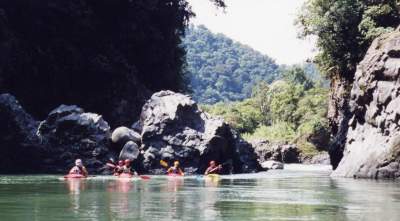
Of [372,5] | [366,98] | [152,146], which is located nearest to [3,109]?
[152,146]

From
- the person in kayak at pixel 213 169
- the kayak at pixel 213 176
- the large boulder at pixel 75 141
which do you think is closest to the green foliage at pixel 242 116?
the large boulder at pixel 75 141

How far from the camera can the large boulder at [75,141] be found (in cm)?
3186

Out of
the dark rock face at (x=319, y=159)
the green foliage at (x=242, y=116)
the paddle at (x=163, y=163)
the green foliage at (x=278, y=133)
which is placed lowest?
A: the paddle at (x=163, y=163)

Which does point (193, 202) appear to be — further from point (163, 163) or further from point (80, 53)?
point (80, 53)

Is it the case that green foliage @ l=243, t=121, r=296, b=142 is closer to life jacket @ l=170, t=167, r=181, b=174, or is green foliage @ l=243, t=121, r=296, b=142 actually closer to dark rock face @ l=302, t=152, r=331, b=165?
dark rock face @ l=302, t=152, r=331, b=165

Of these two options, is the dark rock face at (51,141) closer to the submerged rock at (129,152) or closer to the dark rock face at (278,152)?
the submerged rock at (129,152)

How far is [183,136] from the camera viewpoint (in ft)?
106

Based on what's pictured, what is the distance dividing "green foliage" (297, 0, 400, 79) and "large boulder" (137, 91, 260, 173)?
6.90 meters

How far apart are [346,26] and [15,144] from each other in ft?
55.3

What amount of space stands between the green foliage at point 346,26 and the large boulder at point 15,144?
14.9m

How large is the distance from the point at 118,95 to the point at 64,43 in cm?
427

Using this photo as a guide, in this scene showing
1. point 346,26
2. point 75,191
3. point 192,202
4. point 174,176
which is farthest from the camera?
point 346,26

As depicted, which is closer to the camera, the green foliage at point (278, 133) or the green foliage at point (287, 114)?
the green foliage at point (287, 114)

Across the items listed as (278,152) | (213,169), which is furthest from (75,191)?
(278,152)
